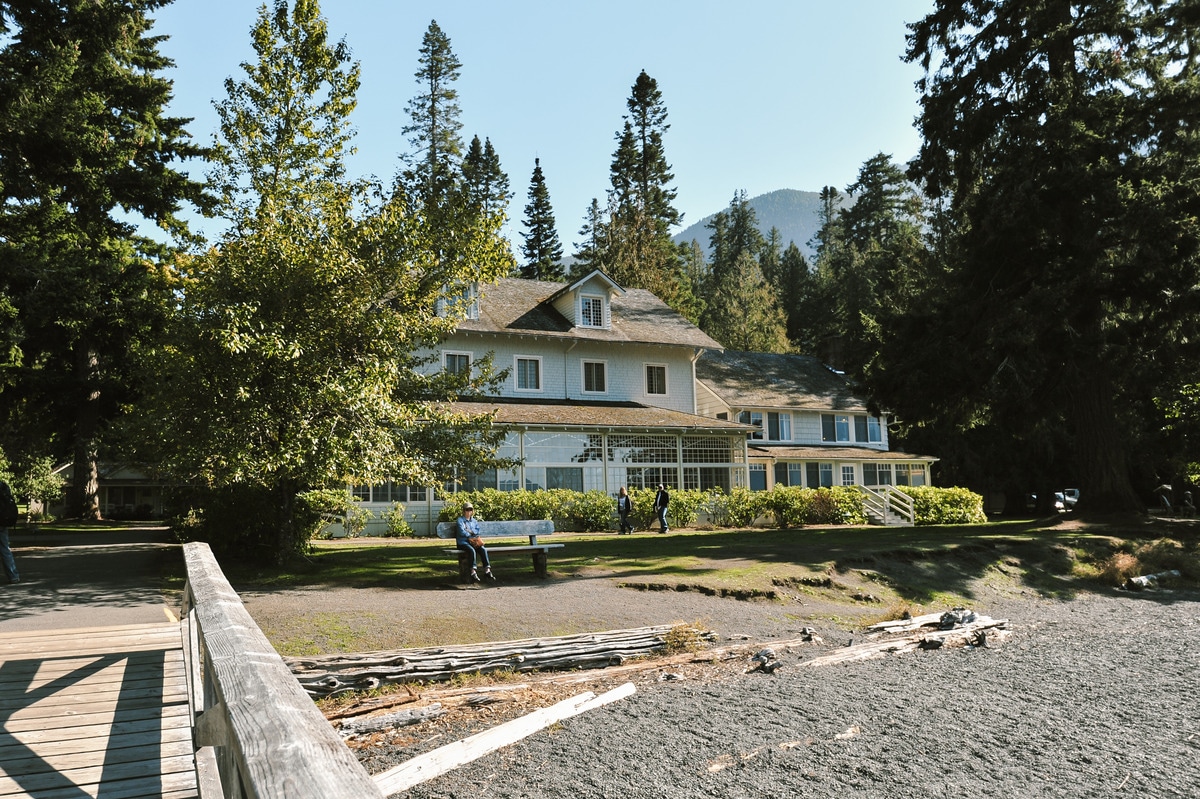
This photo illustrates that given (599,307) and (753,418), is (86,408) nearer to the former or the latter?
(599,307)

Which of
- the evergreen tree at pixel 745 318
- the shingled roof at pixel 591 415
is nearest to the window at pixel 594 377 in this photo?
the shingled roof at pixel 591 415

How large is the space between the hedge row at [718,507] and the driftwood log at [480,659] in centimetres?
1565

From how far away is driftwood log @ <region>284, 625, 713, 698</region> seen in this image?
9469 mm

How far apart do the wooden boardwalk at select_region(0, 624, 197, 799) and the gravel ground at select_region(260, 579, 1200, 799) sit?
7.46ft

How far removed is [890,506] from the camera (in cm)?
3750

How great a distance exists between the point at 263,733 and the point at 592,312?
3467 cm

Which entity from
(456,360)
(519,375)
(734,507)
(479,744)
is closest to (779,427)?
(734,507)

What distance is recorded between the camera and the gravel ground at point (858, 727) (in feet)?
24.1

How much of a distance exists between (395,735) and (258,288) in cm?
938

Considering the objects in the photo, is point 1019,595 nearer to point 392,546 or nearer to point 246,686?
point 392,546

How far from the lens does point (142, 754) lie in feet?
15.6

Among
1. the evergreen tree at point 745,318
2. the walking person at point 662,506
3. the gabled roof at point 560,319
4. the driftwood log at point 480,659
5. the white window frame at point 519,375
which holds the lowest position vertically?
the driftwood log at point 480,659

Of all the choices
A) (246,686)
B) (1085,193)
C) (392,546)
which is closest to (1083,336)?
(1085,193)

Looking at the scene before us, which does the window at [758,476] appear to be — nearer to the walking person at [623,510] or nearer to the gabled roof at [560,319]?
the gabled roof at [560,319]
